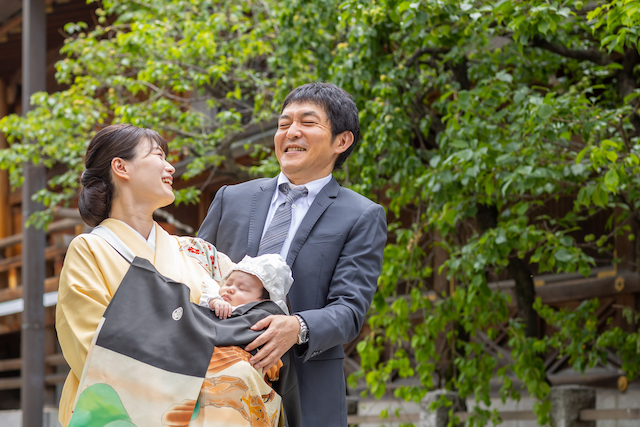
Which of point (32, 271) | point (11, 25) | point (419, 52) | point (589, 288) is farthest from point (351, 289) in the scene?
point (11, 25)

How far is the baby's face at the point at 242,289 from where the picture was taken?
2498 mm

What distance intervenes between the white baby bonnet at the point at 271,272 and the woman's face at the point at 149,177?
378 millimetres

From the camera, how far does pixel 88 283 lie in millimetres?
2355

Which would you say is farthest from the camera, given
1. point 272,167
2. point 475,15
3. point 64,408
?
point 272,167

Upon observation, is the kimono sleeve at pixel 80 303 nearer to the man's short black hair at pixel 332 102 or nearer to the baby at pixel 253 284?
the baby at pixel 253 284

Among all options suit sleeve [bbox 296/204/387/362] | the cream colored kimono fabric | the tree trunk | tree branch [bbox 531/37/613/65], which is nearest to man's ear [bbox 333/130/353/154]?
suit sleeve [bbox 296/204/387/362]

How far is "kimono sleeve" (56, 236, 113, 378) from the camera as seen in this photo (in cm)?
233

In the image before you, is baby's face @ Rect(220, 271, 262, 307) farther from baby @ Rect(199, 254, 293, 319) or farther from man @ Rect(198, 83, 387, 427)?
man @ Rect(198, 83, 387, 427)

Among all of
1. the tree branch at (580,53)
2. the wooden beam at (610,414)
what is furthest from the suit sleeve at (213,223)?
the wooden beam at (610,414)

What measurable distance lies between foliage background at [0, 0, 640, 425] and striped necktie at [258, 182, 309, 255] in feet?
6.69

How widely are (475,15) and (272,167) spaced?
2661 millimetres

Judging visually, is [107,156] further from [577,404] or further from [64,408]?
[577,404]

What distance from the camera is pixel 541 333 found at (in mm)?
7445

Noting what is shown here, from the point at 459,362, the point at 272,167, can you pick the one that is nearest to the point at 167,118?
the point at 272,167
